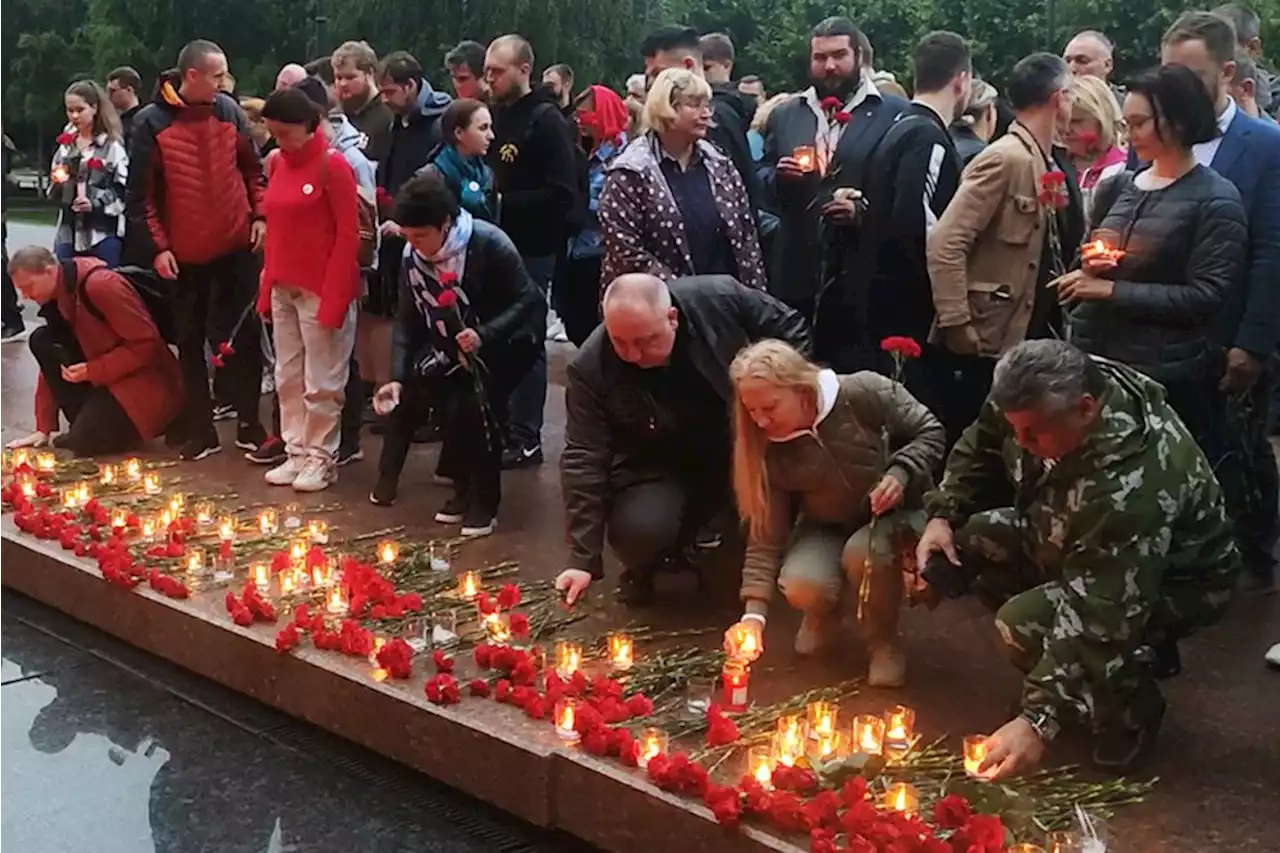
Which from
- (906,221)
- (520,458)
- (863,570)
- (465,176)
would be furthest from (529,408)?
(863,570)

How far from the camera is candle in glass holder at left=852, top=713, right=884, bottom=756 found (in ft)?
12.0

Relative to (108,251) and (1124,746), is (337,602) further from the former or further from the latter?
(108,251)

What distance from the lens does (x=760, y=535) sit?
4.42 meters

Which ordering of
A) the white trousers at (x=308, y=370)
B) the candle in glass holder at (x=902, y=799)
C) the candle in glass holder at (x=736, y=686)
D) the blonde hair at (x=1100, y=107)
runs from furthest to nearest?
the white trousers at (x=308, y=370) → the blonde hair at (x=1100, y=107) → the candle in glass holder at (x=736, y=686) → the candle in glass holder at (x=902, y=799)

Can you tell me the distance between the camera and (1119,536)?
11.4 ft

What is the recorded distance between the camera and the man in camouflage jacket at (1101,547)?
11.4ft

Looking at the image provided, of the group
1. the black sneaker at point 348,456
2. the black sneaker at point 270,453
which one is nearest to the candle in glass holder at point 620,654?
the black sneaker at point 348,456

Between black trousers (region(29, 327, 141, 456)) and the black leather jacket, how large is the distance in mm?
3165

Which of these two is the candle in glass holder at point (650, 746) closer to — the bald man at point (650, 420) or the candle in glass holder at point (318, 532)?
the bald man at point (650, 420)

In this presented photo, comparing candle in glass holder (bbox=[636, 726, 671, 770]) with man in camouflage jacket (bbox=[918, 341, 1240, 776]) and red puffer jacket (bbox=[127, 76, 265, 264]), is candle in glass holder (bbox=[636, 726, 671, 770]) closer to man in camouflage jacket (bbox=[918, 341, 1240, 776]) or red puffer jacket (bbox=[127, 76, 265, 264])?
man in camouflage jacket (bbox=[918, 341, 1240, 776])

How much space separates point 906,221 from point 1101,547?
2.17 meters

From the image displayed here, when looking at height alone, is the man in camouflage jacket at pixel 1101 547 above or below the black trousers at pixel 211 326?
above

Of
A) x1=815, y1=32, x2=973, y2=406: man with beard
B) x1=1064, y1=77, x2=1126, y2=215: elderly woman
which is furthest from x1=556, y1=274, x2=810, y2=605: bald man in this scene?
x1=1064, y1=77, x2=1126, y2=215: elderly woman

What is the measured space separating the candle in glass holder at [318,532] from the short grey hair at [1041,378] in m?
2.97
